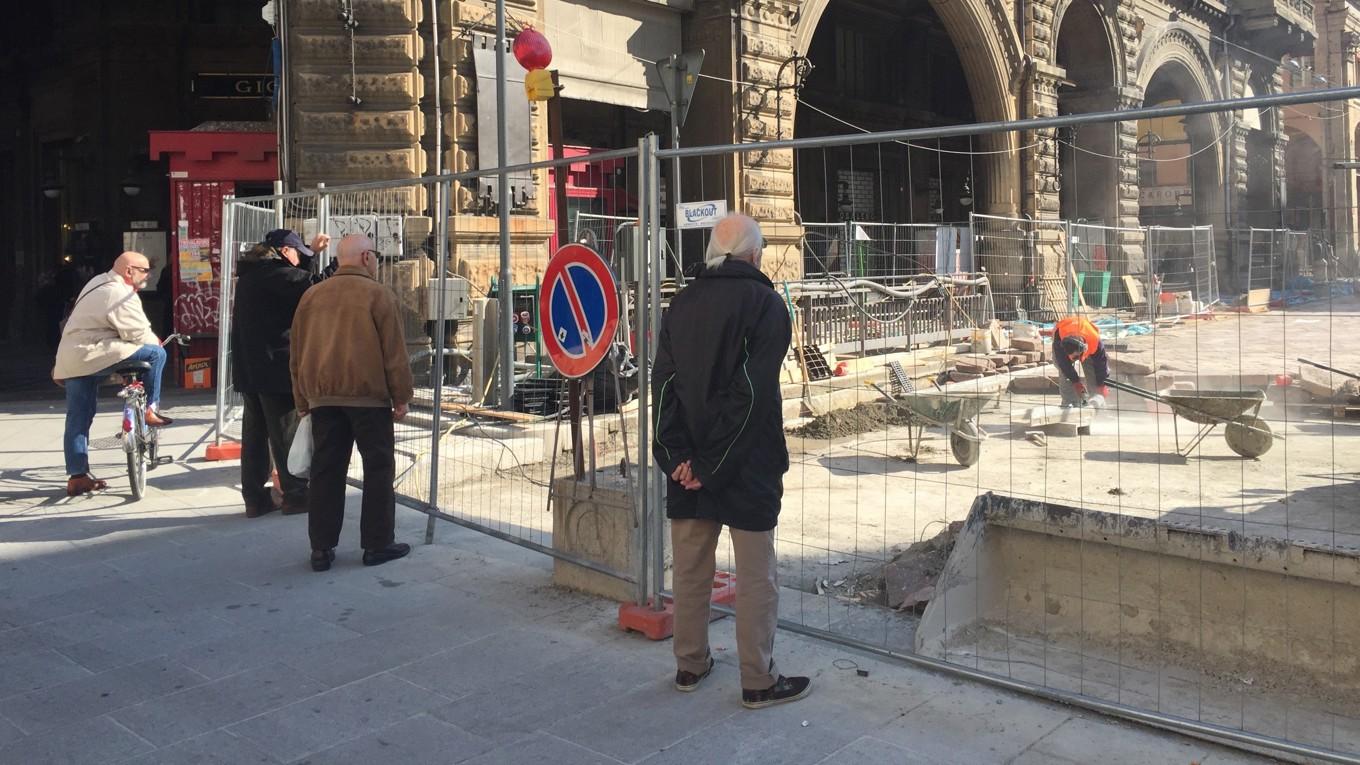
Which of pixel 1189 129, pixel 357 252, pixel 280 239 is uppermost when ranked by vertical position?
pixel 1189 129

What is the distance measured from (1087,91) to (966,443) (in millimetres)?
21110

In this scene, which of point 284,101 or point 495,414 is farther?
point 284,101

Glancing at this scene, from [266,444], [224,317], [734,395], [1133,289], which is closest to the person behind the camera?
[734,395]

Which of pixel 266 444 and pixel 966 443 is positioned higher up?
pixel 266 444

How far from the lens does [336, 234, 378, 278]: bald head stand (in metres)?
6.23

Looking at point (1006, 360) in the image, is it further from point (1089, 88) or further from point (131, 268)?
point (1089, 88)

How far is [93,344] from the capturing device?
7883 mm

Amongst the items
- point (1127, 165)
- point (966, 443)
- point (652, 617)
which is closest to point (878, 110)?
point (1127, 165)

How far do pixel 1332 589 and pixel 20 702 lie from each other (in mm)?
5146

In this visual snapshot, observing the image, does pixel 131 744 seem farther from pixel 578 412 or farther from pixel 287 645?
pixel 578 412

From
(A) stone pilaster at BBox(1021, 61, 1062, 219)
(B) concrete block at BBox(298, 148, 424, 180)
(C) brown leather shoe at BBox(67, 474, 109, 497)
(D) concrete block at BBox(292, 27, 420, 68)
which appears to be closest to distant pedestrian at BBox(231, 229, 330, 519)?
(C) brown leather shoe at BBox(67, 474, 109, 497)

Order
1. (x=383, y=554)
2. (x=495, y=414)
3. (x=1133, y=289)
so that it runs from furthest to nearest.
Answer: (x=495, y=414), (x=1133, y=289), (x=383, y=554)

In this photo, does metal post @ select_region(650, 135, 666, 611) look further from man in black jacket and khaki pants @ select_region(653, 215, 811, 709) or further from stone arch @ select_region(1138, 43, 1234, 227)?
stone arch @ select_region(1138, 43, 1234, 227)

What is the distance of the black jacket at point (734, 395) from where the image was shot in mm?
4109
